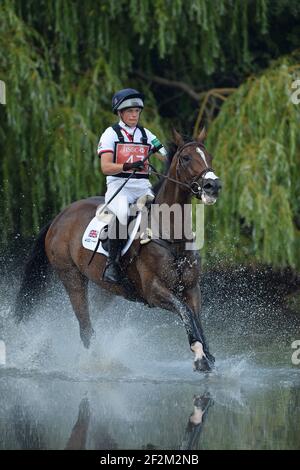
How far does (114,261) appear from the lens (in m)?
11.7

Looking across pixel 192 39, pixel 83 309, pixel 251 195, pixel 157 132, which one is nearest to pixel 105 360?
pixel 83 309

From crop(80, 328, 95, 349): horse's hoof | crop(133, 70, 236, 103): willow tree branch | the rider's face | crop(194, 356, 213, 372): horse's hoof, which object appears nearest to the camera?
crop(194, 356, 213, 372): horse's hoof

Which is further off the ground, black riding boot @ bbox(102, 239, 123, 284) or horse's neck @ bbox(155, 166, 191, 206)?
horse's neck @ bbox(155, 166, 191, 206)

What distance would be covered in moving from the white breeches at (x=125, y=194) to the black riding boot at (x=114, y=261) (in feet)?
0.80

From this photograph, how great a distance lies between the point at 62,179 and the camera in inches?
627

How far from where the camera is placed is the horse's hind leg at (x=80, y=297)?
12.7 meters

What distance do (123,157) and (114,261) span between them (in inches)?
41.1

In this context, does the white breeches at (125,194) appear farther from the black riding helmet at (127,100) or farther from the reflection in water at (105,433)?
the reflection in water at (105,433)

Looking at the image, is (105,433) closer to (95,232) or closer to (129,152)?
(129,152)

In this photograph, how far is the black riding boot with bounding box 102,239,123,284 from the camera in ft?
38.3

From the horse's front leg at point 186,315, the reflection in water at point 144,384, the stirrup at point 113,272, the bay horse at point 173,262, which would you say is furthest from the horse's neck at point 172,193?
the reflection in water at point 144,384

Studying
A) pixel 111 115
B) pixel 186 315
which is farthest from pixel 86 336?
pixel 111 115

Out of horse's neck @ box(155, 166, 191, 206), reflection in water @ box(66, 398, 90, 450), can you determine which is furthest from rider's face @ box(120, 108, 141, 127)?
reflection in water @ box(66, 398, 90, 450)

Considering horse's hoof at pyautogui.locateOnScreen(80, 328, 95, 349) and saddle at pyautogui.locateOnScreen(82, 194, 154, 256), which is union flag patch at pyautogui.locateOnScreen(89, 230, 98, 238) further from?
horse's hoof at pyautogui.locateOnScreen(80, 328, 95, 349)
